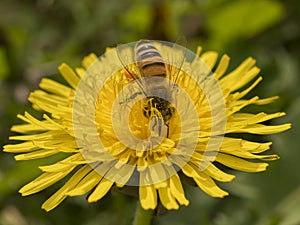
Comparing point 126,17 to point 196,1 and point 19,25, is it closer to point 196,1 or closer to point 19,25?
point 196,1

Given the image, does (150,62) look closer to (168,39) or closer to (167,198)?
(167,198)

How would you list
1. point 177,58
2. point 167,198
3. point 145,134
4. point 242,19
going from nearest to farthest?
point 167,198, point 145,134, point 177,58, point 242,19

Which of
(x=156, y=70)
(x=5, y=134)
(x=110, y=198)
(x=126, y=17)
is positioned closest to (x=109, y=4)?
(x=126, y=17)

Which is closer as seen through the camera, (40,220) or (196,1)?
(40,220)

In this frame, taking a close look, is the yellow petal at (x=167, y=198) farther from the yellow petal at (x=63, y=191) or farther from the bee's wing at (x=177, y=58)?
the bee's wing at (x=177, y=58)

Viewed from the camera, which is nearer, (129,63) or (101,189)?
(101,189)

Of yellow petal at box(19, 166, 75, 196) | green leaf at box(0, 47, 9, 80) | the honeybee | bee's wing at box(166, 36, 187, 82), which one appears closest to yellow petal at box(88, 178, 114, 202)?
yellow petal at box(19, 166, 75, 196)

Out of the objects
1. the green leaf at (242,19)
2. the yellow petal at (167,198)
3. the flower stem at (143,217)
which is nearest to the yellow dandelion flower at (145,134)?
the yellow petal at (167,198)

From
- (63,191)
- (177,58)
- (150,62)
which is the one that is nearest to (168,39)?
(177,58)
